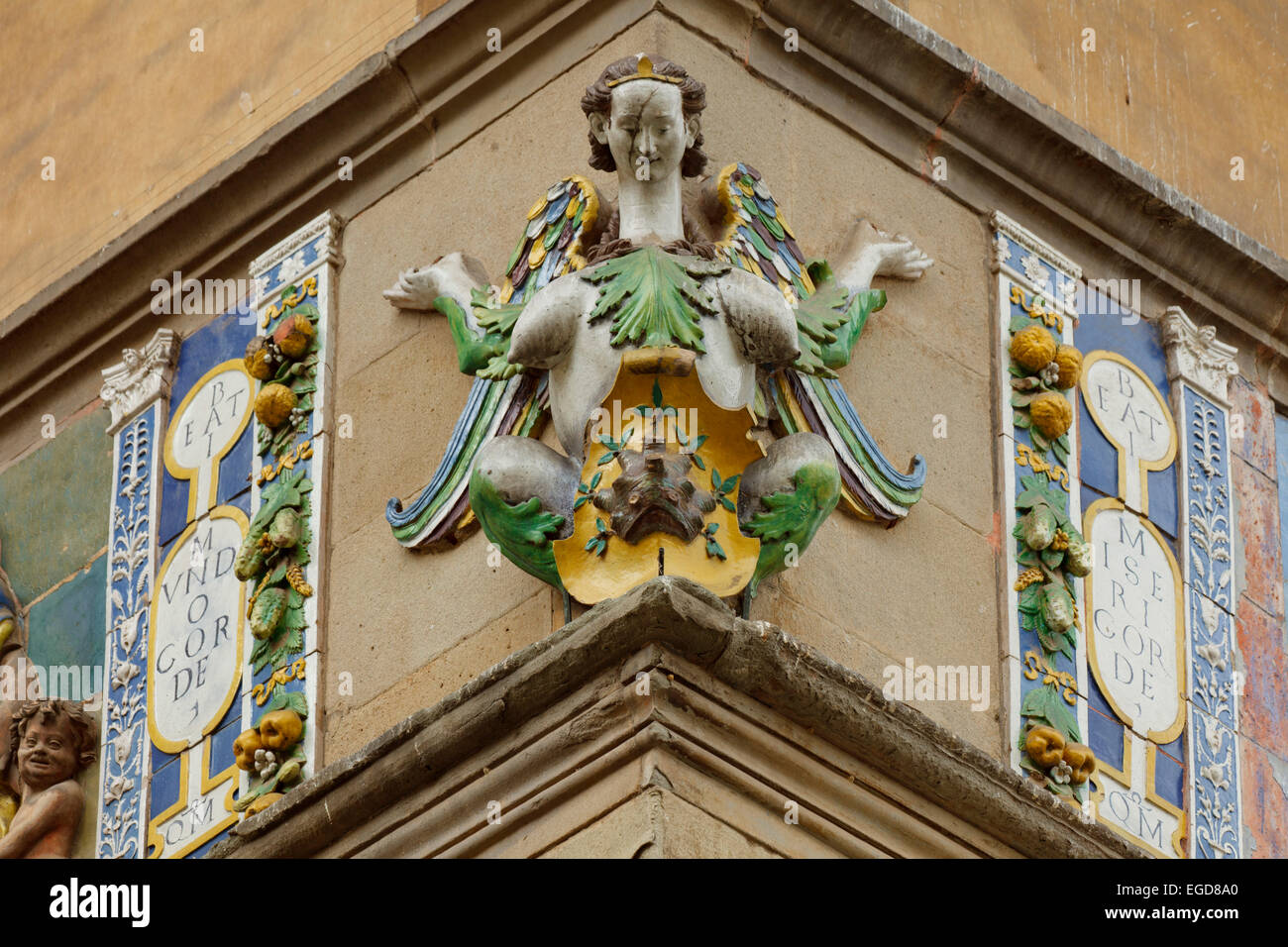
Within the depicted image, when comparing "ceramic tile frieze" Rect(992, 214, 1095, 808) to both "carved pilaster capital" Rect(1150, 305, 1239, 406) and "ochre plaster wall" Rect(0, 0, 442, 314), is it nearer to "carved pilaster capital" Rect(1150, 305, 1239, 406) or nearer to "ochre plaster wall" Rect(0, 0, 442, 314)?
"carved pilaster capital" Rect(1150, 305, 1239, 406)

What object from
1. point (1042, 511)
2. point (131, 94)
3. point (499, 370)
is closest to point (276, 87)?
point (131, 94)

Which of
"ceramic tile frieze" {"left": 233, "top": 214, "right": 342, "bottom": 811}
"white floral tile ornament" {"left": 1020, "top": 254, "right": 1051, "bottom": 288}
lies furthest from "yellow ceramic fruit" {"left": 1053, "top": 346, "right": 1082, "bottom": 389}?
"ceramic tile frieze" {"left": 233, "top": 214, "right": 342, "bottom": 811}

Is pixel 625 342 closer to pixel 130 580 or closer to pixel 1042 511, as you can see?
pixel 1042 511

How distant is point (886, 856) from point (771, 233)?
143cm

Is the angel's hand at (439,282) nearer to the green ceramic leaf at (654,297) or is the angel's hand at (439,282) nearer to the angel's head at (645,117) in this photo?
the angel's head at (645,117)

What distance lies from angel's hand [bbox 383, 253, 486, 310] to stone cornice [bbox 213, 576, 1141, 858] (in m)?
1.18

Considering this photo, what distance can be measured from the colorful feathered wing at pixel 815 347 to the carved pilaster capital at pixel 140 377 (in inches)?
66.3

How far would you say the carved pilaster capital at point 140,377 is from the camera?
34.5 feet

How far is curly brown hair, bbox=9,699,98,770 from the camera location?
10133mm

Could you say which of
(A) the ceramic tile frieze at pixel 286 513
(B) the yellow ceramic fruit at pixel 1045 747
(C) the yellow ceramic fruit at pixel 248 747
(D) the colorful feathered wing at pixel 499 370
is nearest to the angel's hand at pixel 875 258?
(D) the colorful feathered wing at pixel 499 370

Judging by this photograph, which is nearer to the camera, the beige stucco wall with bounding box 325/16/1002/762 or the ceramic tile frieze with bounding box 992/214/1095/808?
the beige stucco wall with bounding box 325/16/1002/762

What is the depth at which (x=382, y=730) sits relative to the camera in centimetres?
925
